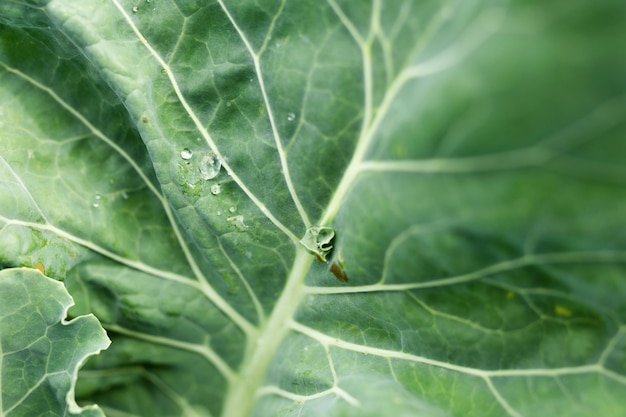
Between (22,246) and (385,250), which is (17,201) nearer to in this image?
Result: (22,246)

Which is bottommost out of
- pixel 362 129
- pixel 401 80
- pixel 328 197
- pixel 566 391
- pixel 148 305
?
pixel 148 305

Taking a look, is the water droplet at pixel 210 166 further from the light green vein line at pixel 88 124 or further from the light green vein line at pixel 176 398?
the light green vein line at pixel 176 398

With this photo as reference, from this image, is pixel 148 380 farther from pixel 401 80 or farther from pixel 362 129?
pixel 401 80

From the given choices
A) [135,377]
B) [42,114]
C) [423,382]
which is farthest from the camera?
[135,377]

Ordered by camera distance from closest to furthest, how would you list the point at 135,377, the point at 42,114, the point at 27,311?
the point at 27,311
the point at 42,114
the point at 135,377

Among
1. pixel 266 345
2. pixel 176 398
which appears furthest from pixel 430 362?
pixel 176 398

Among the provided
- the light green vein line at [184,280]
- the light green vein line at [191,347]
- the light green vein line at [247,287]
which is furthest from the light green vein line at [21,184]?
the light green vein line at [247,287]

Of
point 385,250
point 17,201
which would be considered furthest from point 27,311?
point 385,250
